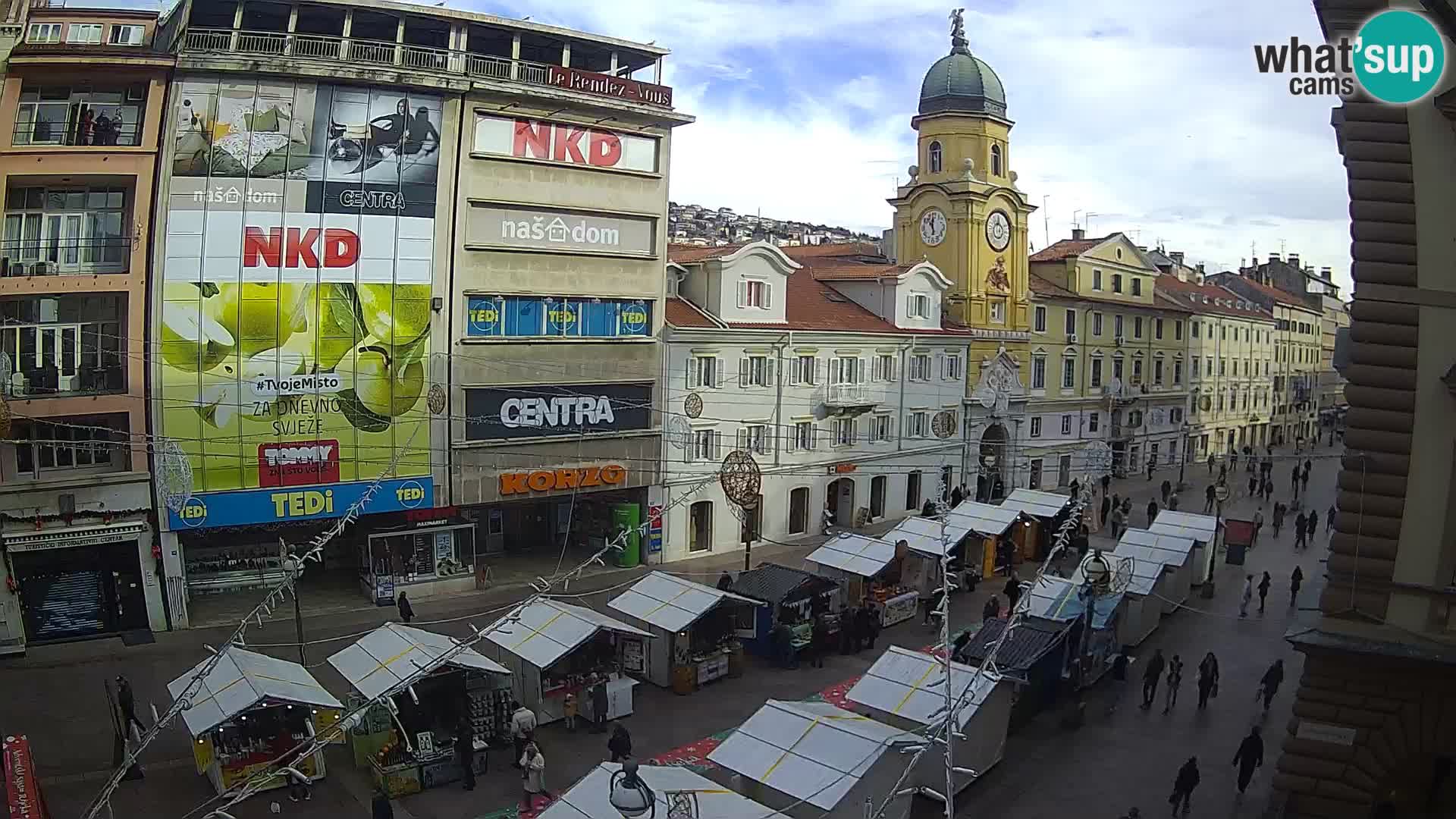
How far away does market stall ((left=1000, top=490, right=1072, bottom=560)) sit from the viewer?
3516cm

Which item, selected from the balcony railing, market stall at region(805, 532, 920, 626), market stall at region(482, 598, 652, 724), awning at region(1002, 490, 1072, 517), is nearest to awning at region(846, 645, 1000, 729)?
market stall at region(482, 598, 652, 724)

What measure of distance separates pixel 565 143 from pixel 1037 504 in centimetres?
1962

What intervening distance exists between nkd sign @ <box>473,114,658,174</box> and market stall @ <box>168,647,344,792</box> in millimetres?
17816

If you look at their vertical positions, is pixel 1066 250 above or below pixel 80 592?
above

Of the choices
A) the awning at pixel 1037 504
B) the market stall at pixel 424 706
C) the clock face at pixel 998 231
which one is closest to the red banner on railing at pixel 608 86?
the awning at pixel 1037 504

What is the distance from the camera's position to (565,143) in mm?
32656

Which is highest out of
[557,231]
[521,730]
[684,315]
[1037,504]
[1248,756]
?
[557,231]

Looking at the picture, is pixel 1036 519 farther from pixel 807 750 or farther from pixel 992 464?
pixel 807 750

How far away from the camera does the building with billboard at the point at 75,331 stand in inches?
1009

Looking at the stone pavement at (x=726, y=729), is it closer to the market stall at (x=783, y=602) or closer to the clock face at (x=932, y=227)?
the market stall at (x=783, y=602)

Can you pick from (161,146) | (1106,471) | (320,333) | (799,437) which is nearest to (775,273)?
(799,437)

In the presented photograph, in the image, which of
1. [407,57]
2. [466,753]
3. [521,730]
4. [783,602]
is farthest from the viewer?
[407,57]

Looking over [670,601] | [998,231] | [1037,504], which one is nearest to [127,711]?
[670,601]

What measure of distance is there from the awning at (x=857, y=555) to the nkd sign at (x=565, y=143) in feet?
46.1
